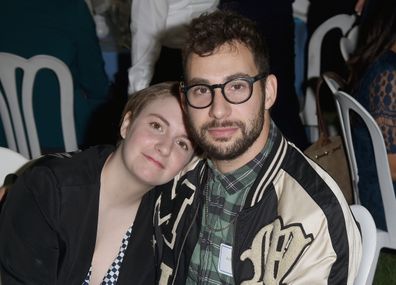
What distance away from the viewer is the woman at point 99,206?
1.49 meters

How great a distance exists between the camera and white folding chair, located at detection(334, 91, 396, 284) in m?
1.99

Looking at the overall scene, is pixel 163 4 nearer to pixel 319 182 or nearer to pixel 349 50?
pixel 349 50

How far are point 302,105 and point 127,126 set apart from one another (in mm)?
1935

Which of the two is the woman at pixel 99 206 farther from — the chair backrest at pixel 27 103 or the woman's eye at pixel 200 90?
the chair backrest at pixel 27 103

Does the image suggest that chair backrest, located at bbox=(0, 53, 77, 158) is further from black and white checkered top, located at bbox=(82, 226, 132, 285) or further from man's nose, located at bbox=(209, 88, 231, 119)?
man's nose, located at bbox=(209, 88, 231, 119)

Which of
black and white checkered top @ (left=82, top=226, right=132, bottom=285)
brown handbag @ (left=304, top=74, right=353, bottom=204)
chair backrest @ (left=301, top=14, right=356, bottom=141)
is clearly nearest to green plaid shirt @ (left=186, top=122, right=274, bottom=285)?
black and white checkered top @ (left=82, top=226, right=132, bottom=285)

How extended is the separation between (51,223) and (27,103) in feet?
4.56

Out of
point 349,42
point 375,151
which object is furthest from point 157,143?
point 349,42

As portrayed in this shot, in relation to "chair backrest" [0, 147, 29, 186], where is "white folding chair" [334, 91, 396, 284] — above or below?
below

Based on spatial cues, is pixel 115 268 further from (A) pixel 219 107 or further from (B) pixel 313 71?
(B) pixel 313 71

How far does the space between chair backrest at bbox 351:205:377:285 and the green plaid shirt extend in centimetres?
25

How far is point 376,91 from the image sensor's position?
202cm

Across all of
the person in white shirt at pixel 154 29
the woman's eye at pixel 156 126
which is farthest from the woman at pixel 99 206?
the person in white shirt at pixel 154 29

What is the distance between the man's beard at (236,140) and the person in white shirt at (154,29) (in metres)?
1.14
